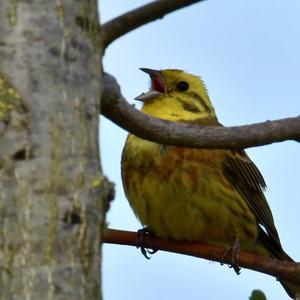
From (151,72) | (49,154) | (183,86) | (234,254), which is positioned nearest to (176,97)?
(183,86)

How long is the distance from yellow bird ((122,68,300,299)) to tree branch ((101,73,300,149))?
7.34ft

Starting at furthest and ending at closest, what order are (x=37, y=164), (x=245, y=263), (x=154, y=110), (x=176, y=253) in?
(x=154, y=110), (x=176, y=253), (x=245, y=263), (x=37, y=164)

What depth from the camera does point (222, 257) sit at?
544 cm

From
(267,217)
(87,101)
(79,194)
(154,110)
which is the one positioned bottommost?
(79,194)

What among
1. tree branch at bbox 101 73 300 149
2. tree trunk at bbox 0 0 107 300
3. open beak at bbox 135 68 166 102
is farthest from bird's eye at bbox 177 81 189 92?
tree trunk at bbox 0 0 107 300

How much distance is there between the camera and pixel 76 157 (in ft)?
7.16

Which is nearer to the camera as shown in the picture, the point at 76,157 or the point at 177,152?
the point at 76,157

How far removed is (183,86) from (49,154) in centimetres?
450

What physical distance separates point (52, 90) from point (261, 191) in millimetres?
4555

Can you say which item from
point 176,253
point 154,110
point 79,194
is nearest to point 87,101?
point 79,194

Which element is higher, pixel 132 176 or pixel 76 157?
pixel 132 176

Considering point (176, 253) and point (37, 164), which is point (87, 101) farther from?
point (176, 253)

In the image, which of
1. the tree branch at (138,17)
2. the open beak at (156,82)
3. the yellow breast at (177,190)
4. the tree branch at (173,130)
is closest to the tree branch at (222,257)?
the yellow breast at (177,190)

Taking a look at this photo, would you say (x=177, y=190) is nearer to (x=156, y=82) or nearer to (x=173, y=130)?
(x=156, y=82)
